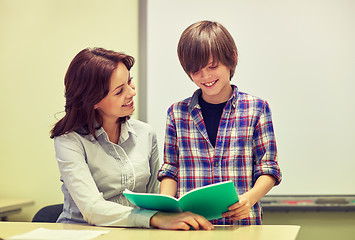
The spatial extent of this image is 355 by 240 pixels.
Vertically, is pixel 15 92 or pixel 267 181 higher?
pixel 15 92

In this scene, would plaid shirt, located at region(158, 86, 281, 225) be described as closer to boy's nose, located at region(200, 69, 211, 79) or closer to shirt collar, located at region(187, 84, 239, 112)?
shirt collar, located at region(187, 84, 239, 112)

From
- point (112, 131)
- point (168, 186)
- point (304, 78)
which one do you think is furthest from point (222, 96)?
point (304, 78)

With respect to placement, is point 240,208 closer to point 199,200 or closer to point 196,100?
point 199,200

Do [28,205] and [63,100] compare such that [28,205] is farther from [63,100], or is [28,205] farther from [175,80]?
[175,80]

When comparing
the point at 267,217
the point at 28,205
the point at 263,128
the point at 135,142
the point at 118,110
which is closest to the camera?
the point at 263,128

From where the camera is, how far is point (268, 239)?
114cm

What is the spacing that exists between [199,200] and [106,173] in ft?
1.74

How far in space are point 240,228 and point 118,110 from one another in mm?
669

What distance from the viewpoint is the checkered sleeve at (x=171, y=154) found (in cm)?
155

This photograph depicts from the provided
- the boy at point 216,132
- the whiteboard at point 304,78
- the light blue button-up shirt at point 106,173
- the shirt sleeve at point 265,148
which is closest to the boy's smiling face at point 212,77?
the boy at point 216,132

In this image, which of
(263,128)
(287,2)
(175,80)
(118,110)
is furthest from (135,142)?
(287,2)

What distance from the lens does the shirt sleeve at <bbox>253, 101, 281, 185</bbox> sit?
4.69ft

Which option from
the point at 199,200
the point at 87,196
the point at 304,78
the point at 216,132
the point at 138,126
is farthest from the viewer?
the point at 304,78

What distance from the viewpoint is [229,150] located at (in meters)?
1.50
